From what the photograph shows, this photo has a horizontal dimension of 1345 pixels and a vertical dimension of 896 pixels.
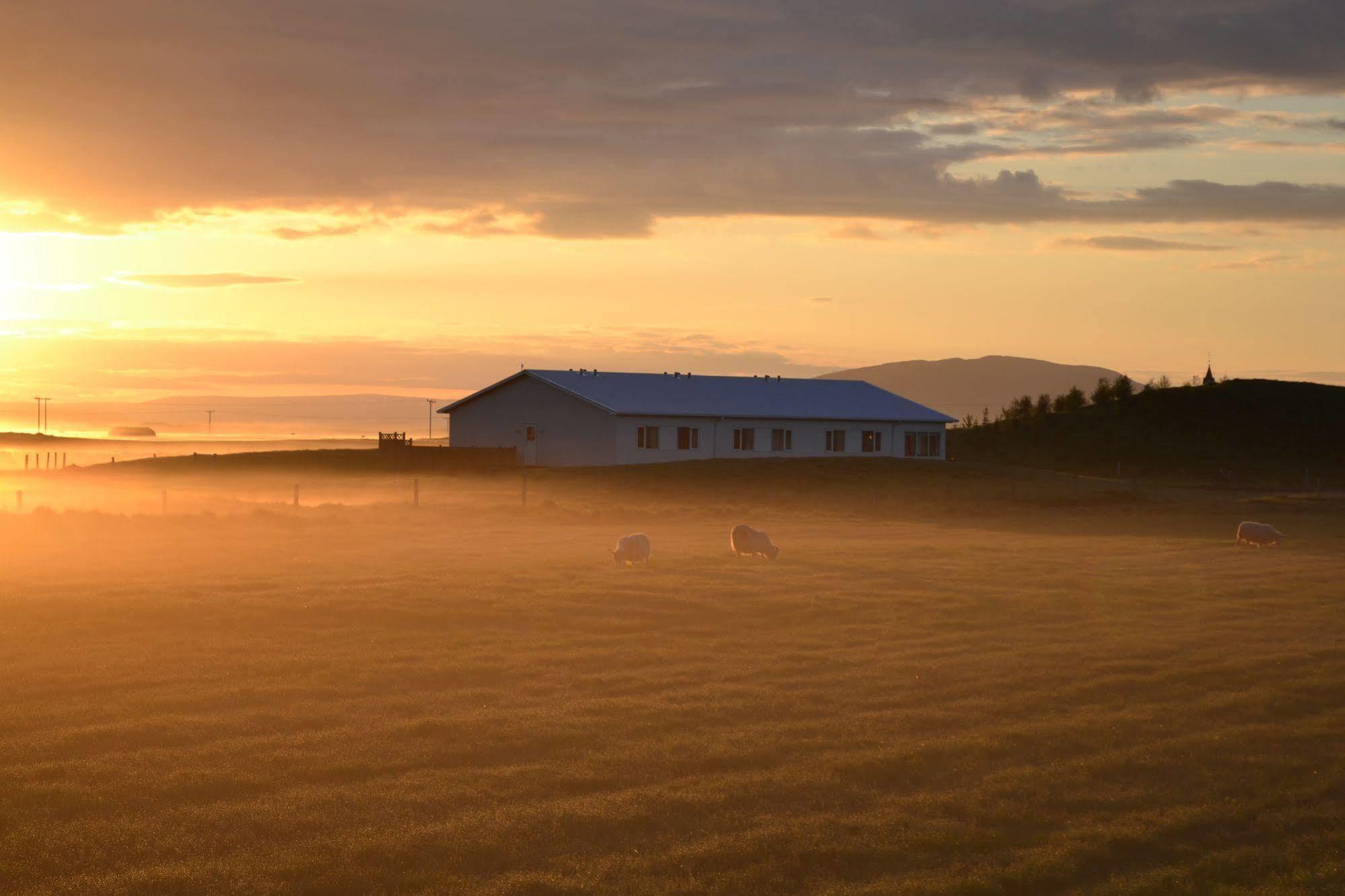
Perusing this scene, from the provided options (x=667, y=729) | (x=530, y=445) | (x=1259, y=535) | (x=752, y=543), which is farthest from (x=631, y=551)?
(x=530, y=445)

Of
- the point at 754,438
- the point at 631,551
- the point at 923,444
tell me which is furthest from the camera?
the point at 923,444

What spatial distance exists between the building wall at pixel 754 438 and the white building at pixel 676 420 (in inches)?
2.0

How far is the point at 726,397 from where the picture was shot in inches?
2943

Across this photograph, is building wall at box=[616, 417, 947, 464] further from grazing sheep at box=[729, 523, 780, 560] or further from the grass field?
the grass field

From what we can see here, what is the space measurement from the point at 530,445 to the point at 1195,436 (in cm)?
5396

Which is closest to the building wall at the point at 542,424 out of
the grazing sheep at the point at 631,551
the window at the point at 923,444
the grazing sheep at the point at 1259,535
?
the window at the point at 923,444

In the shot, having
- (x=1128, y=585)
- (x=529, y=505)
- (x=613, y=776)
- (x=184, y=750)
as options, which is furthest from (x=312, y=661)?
(x=529, y=505)

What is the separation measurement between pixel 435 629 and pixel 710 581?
268 inches

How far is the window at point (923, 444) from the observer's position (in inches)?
3088

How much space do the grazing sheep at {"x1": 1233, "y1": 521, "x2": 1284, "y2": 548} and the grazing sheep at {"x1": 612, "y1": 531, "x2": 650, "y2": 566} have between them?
16.7m

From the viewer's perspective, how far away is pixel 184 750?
11531 mm

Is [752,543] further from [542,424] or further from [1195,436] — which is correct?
[1195,436]

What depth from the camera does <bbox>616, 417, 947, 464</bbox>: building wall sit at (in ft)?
221

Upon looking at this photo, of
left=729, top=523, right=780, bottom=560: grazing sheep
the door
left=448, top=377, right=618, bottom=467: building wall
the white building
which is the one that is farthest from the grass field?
the door
